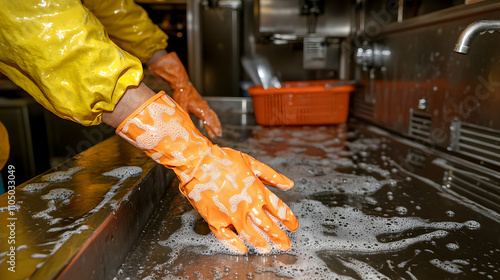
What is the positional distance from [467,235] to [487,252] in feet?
0.23

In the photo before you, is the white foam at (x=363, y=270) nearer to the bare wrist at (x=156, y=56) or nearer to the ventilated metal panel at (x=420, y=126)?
the ventilated metal panel at (x=420, y=126)

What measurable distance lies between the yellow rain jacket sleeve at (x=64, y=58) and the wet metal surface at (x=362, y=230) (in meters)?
0.33

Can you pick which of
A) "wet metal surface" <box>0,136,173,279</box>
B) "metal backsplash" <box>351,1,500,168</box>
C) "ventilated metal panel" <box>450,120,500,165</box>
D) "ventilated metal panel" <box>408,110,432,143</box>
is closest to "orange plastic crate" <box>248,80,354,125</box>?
"metal backsplash" <box>351,1,500,168</box>

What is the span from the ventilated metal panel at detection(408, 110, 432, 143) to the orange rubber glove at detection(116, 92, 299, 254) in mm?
1011

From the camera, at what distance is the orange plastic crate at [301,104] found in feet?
6.18

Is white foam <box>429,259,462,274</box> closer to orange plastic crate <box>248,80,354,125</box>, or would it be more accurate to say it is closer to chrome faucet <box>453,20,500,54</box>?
chrome faucet <box>453,20,500,54</box>

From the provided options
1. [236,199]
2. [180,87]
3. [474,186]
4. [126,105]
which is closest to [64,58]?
[126,105]

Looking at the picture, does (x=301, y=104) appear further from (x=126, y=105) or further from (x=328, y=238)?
(x=126, y=105)

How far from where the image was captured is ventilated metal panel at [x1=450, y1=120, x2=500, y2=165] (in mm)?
1122

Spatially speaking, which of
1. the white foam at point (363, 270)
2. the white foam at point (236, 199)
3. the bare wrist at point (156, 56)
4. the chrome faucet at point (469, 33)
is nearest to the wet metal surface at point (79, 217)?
the white foam at point (236, 199)

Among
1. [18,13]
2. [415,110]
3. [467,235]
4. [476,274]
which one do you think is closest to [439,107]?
[415,110]

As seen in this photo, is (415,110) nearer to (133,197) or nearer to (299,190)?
(299,190)

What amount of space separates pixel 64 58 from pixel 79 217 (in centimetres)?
29

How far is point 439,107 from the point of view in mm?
1383
